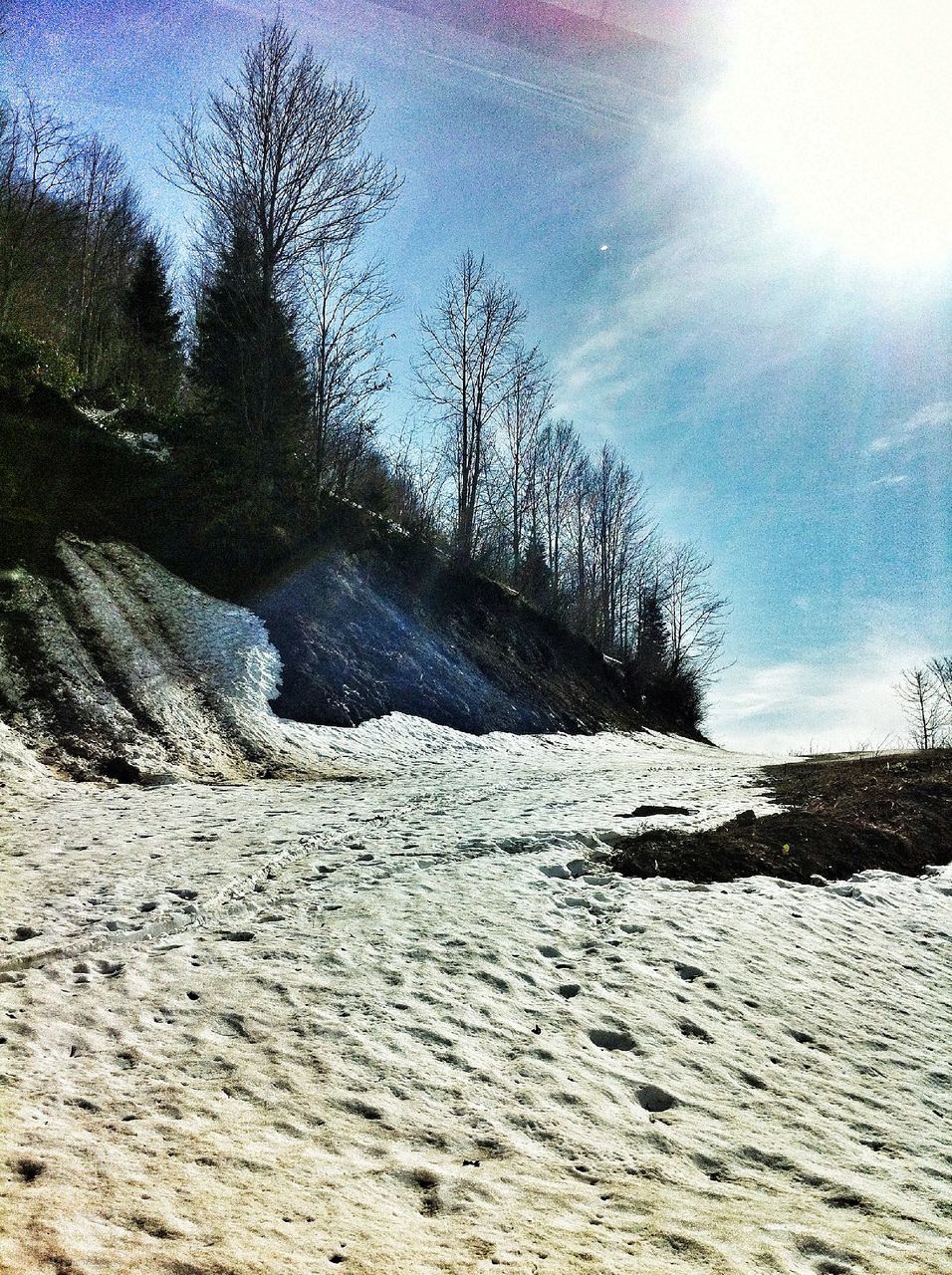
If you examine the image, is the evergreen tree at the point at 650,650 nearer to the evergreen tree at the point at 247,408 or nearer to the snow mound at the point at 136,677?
the evergreen tree at the point at 247,408

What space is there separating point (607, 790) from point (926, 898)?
16.0 feet

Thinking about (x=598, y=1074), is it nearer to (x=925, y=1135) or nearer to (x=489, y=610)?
(x=925, y=1135)

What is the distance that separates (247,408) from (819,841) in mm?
17637

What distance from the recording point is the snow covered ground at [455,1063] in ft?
7.38

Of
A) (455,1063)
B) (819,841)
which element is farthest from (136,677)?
(819,841)

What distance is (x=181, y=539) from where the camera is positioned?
1708 centimetres

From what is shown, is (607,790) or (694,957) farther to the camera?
(607,790)

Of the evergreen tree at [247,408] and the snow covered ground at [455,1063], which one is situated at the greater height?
the evergreen tree at [247,408]

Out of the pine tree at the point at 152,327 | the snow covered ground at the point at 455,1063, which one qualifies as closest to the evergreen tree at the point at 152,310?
the pine tree at the point at 152,327

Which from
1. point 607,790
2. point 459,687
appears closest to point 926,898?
point 607,790

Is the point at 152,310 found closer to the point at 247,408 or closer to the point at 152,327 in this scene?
the point at 152,327

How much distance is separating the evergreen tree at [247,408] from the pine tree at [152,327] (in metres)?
9.91

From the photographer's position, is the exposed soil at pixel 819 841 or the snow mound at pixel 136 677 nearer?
the exposed soil at pixel 819 841

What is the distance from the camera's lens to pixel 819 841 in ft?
25.0
